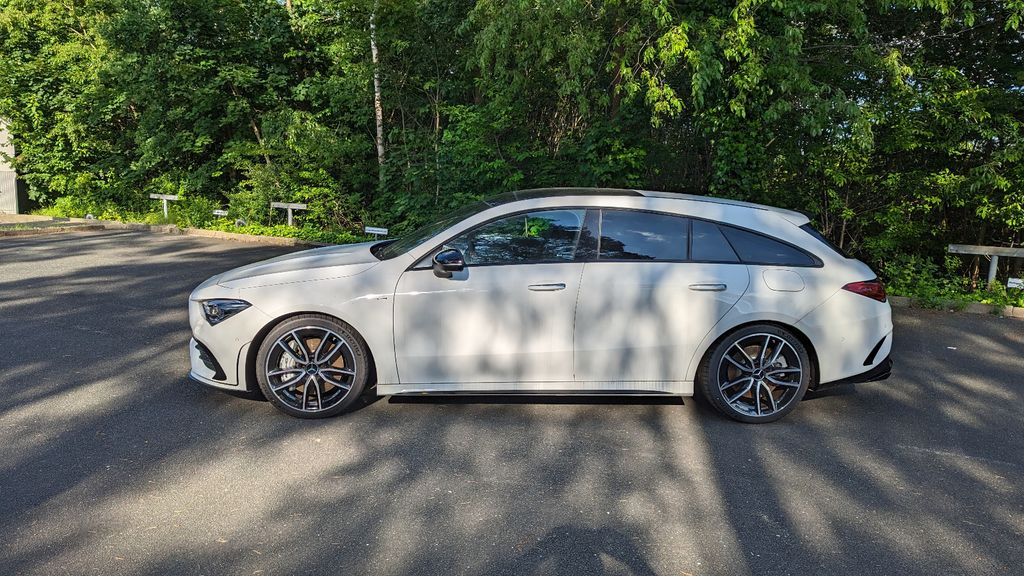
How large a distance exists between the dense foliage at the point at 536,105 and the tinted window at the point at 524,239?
→ 494cm

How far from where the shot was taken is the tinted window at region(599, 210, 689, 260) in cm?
510

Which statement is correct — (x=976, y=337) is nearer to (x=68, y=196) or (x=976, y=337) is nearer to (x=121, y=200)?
(x=121, y=200)

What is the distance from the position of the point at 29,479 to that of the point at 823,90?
9.67 m

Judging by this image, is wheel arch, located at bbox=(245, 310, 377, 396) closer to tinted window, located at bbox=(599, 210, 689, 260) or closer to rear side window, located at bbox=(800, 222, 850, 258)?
tinted window, located at bbox=(599, 210, 689, 260)

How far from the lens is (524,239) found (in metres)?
5.14

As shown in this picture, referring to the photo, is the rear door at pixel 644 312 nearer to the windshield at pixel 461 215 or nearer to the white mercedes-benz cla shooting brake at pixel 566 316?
the white mercedes-benz cla shooting brake at pixel 566 316

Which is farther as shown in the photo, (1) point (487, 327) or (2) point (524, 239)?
(2) point (524, 239)

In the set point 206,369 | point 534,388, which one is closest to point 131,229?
point 206,369

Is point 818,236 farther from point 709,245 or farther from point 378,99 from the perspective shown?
point 378,99

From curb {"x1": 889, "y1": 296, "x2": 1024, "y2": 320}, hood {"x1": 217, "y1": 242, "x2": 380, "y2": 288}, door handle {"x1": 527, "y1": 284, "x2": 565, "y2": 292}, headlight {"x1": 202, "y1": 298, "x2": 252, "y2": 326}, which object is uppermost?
hood {"x1": 217, "y1": 242, "x2": 380, "y2": 288}

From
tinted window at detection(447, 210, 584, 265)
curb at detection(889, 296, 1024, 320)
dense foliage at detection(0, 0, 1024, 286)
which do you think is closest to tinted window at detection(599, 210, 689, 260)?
tinted window at detection(447, 210, 584, 265)

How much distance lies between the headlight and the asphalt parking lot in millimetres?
692

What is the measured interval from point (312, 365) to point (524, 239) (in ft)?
5.59

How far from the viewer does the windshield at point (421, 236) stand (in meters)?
5.30
